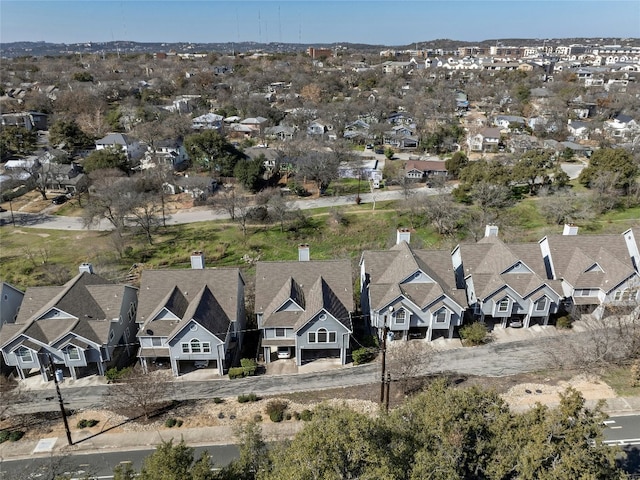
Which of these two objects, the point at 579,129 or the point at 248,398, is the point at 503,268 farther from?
the point at 579,129

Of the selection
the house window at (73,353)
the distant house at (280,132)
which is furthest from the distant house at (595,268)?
the distant house at (280,132)

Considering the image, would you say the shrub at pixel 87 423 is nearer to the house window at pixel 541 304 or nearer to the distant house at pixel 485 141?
the house window at pixel 541 304

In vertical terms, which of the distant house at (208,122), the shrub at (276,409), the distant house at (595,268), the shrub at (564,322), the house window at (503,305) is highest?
the distant house at (208,122)

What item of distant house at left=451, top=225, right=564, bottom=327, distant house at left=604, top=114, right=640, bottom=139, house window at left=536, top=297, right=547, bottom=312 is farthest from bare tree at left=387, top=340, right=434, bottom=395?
distant house at left=604, top=114, right=640, bottom=139

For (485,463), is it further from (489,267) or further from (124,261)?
(124,261)

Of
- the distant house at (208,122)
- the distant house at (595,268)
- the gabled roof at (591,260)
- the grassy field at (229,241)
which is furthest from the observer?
the distant house at (208,122)

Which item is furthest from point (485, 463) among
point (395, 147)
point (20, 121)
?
point (20, 121)

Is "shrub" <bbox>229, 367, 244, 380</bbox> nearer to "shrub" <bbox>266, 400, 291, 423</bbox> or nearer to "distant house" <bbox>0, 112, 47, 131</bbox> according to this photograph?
"shrub" <bbox>266, 400, 291, 423</bbox>

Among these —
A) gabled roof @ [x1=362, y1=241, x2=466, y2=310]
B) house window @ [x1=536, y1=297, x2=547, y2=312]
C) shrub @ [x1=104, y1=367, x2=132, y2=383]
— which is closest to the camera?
shrub @ [x1=104, y1=367, x2=132, y2=383]
